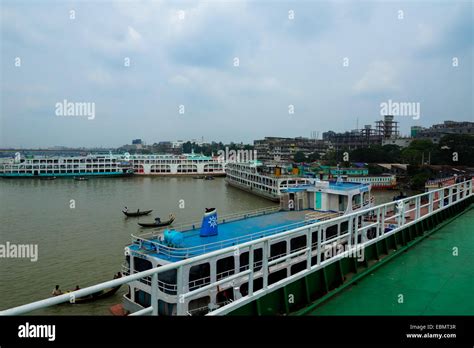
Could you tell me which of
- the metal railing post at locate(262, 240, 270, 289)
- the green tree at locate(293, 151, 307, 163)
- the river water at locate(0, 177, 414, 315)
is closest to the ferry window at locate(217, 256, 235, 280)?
the river water at locate(0, 177, 414, 315)

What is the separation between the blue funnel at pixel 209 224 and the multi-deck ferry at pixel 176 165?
4796 centimetres

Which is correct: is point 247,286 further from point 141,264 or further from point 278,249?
point 141,264

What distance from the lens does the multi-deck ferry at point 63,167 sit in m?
49.3

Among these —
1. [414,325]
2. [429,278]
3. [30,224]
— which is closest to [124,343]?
[414,325]

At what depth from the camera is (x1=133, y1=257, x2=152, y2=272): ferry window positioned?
768 cm

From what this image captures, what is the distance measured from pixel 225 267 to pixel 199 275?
0.65 m

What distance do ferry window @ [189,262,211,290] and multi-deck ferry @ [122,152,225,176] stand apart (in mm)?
49252

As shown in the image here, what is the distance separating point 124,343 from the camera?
220 centimetres

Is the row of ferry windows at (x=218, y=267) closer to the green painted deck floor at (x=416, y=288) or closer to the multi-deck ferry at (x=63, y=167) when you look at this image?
the green painted deck floor at (x=416, y=288)

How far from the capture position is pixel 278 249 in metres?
8.68

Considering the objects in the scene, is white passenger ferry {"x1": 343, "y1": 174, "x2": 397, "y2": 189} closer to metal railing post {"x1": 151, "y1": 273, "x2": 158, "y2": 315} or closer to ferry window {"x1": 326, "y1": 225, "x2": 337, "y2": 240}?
ferry window {"x1": 326, "y1": 225, "x2": 337, "y2": 240}

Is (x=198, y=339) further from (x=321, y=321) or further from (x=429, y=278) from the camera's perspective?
(x=429, y=278)

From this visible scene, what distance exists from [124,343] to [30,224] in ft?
62.0

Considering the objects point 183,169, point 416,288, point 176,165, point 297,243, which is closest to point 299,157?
point 183,169
